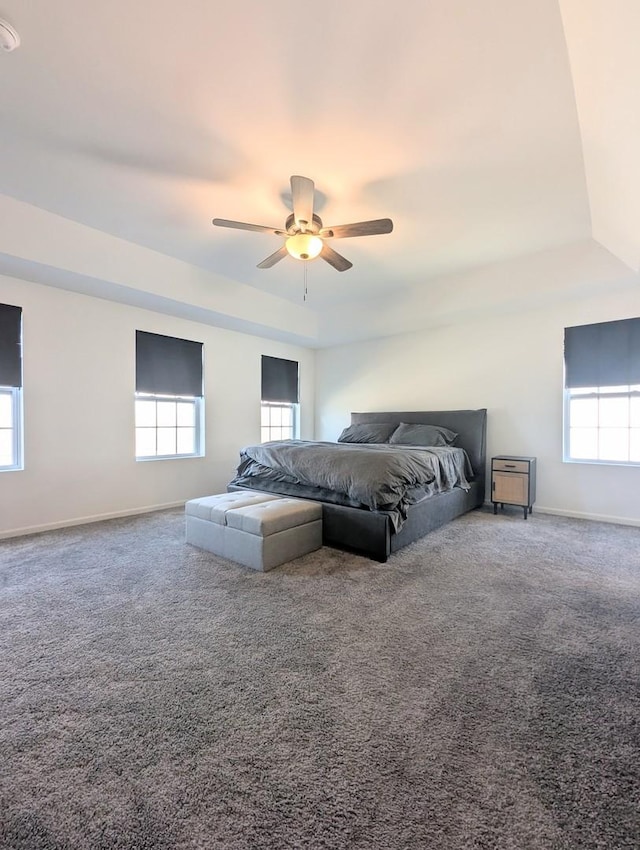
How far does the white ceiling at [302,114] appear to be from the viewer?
174 centimetres

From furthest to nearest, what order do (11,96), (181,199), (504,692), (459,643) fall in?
(181,199), (11,96), (459,643), (504,692)

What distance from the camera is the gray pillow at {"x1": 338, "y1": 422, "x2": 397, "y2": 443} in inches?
215

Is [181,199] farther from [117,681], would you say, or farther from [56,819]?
[56,819]

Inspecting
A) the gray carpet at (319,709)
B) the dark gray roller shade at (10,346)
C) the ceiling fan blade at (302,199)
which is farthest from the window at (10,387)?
the ceiling fan blade at (302,199)

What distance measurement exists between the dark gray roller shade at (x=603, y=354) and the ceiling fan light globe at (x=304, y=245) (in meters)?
3.29

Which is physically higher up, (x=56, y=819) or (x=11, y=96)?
(x=11, y=96)

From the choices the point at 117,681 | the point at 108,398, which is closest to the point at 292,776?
the point at 117,681

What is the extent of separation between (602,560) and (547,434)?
189cm

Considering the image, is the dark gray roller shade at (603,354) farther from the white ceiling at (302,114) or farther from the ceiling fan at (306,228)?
the ceiling fan at (306,228)

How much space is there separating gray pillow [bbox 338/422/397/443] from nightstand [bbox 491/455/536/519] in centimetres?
143

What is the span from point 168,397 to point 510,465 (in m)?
4.31

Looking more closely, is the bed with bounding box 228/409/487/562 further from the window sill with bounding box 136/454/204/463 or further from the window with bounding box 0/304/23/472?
the window with bounding box 0/304/23/472

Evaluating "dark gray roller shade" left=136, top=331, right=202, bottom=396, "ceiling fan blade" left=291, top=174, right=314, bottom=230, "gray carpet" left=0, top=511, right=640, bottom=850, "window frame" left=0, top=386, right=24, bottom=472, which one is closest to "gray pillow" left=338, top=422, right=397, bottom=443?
"dark gray roller shade" left=136, top=331, right=202, bottom=396

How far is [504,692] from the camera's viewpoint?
1.60 meters
